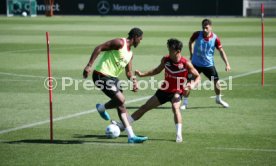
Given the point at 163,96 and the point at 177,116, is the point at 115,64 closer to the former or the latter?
the point at 163,96

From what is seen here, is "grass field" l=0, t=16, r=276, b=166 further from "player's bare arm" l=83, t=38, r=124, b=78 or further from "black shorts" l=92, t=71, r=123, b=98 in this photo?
"player's bare arm" l=83, t=38, r=124, b=78

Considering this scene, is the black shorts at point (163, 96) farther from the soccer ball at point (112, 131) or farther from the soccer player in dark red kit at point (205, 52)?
the soccer player in dark red kit at point (205, 52)

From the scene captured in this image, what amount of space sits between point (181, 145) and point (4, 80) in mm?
10228

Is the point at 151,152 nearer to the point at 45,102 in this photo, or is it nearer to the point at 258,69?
the point at 45,102

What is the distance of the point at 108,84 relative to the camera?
12867 millimetres

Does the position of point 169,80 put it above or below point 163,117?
above

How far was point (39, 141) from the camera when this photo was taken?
1280 centimetres

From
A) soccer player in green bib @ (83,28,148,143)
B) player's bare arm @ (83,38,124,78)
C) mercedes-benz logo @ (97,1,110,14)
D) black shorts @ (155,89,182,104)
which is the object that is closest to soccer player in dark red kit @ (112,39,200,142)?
black shorts @ (155,89,182,104)

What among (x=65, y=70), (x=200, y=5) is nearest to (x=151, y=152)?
(x=65, y=70)

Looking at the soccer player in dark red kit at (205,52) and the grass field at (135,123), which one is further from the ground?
the soccer player in dark red kit at (205,52)

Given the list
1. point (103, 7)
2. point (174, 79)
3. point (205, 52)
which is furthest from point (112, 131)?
point (103, 7)

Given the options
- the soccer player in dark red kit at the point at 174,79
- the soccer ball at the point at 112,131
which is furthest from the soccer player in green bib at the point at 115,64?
the soccer player in dark red kit at the point at 174,79

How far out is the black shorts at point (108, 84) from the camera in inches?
506

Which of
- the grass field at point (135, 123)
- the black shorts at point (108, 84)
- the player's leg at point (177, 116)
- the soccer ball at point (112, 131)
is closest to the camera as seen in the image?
the grass field at point (135, 123)
